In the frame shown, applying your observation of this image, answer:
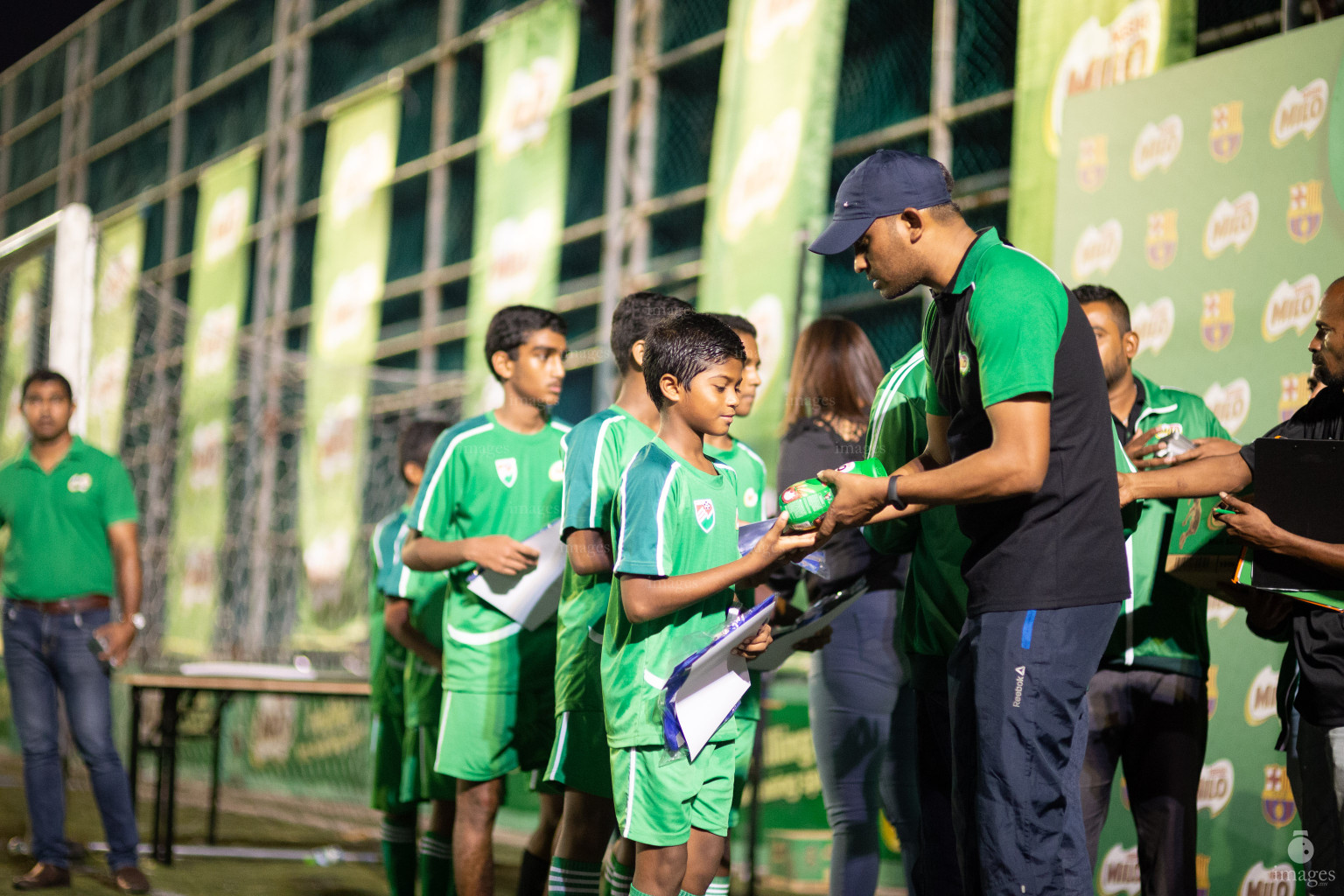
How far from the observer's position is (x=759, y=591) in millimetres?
3107

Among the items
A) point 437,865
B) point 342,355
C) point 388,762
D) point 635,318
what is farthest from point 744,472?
point 342,355

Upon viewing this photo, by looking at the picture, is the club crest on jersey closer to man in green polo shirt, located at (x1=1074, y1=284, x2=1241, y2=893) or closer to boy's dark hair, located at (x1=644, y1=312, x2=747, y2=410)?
boy's dark hair, located at (x1=644, y1=312, x2=747, y2=410)

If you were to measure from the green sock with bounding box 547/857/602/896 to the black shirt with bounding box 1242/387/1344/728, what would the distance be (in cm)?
157

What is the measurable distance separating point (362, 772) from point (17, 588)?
10.2 ft

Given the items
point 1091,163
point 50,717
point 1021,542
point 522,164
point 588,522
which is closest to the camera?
point 1021,542

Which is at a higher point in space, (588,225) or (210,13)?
(210,13)

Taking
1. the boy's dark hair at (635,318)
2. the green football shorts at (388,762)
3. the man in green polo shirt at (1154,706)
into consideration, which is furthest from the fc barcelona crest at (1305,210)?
the green football shorts at (388,762)

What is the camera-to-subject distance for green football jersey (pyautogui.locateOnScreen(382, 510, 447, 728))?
12.0ft

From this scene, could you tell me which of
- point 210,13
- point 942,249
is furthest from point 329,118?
point 942,249

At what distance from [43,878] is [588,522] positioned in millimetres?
3019

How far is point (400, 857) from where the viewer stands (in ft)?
12.4

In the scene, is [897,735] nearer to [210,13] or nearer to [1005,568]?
[1005,568]

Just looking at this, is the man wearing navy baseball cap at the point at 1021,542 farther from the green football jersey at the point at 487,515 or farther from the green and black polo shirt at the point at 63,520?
the green and black polo shirt at the point at 63,520

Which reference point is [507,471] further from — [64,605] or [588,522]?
[64,605]
